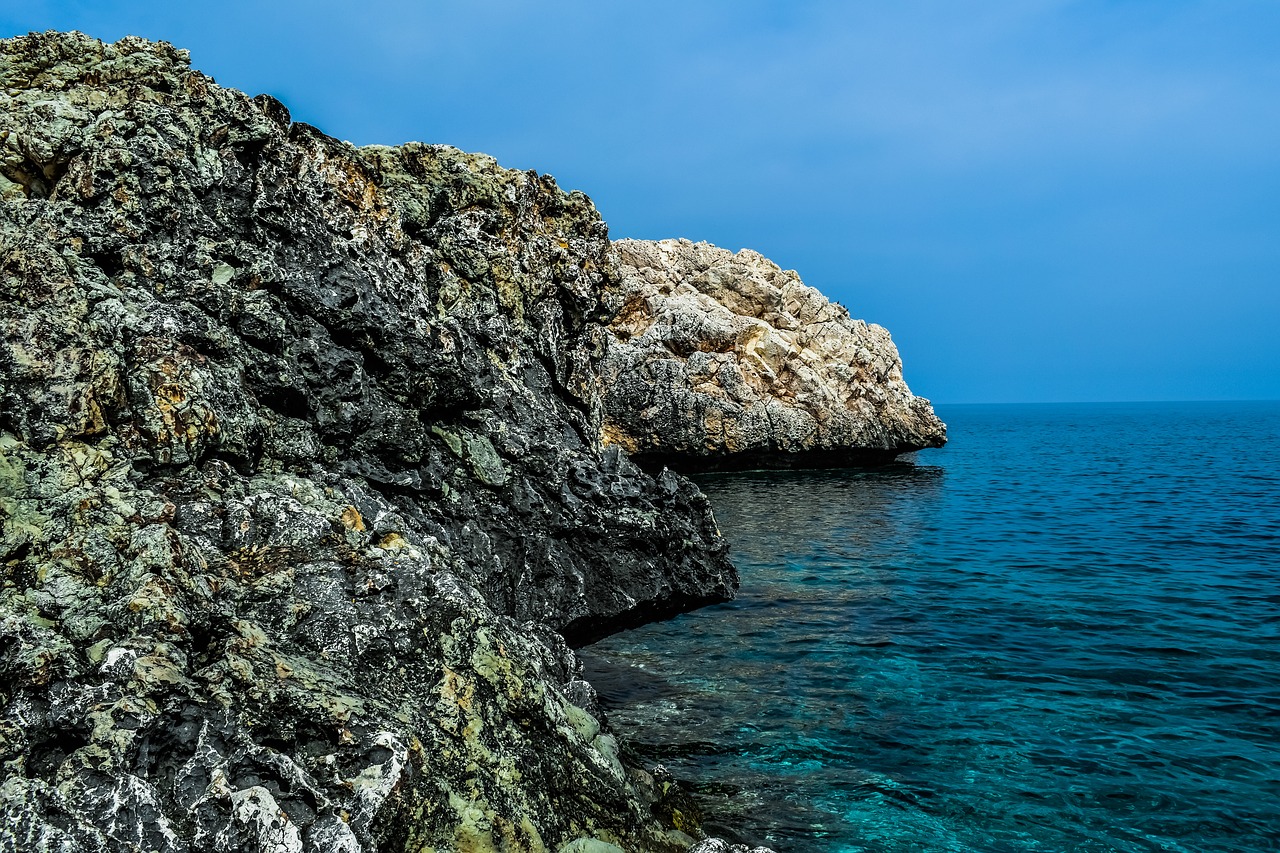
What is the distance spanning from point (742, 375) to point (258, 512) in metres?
58.3

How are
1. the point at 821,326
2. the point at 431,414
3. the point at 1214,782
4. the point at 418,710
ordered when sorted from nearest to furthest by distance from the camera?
the point at 418,710 < the point at 1214,782 < the point at 431,414 < the point at 821,326

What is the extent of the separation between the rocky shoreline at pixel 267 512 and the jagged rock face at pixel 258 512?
0.13 feet

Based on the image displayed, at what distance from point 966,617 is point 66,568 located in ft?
73.8

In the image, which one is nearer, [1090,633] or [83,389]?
[83,389]

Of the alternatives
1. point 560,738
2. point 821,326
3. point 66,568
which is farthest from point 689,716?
point 821,326

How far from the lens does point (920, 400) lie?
78.2 m

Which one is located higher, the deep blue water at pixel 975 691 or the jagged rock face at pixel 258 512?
the jagged rock face at pixel 258 512

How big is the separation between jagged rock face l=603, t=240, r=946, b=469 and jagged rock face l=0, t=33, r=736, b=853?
4223cm

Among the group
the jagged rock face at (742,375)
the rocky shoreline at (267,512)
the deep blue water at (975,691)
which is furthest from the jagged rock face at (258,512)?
the jagged rock face at (742,375)

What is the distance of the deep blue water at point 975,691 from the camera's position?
42.5 feet

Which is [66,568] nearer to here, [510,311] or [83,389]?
[83,389]

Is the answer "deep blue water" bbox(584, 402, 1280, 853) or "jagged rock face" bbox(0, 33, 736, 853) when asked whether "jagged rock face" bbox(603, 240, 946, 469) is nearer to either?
"deep blue water" bbox(584, 402, 1280, 853)

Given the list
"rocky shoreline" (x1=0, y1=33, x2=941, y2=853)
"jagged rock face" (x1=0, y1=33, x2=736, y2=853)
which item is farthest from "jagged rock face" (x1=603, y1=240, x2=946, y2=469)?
"jagged rock face" (x1=0, y1=33, x2=736, y2=853)

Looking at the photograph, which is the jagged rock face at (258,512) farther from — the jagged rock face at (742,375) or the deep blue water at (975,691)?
the jagged rock face at (742,375)
